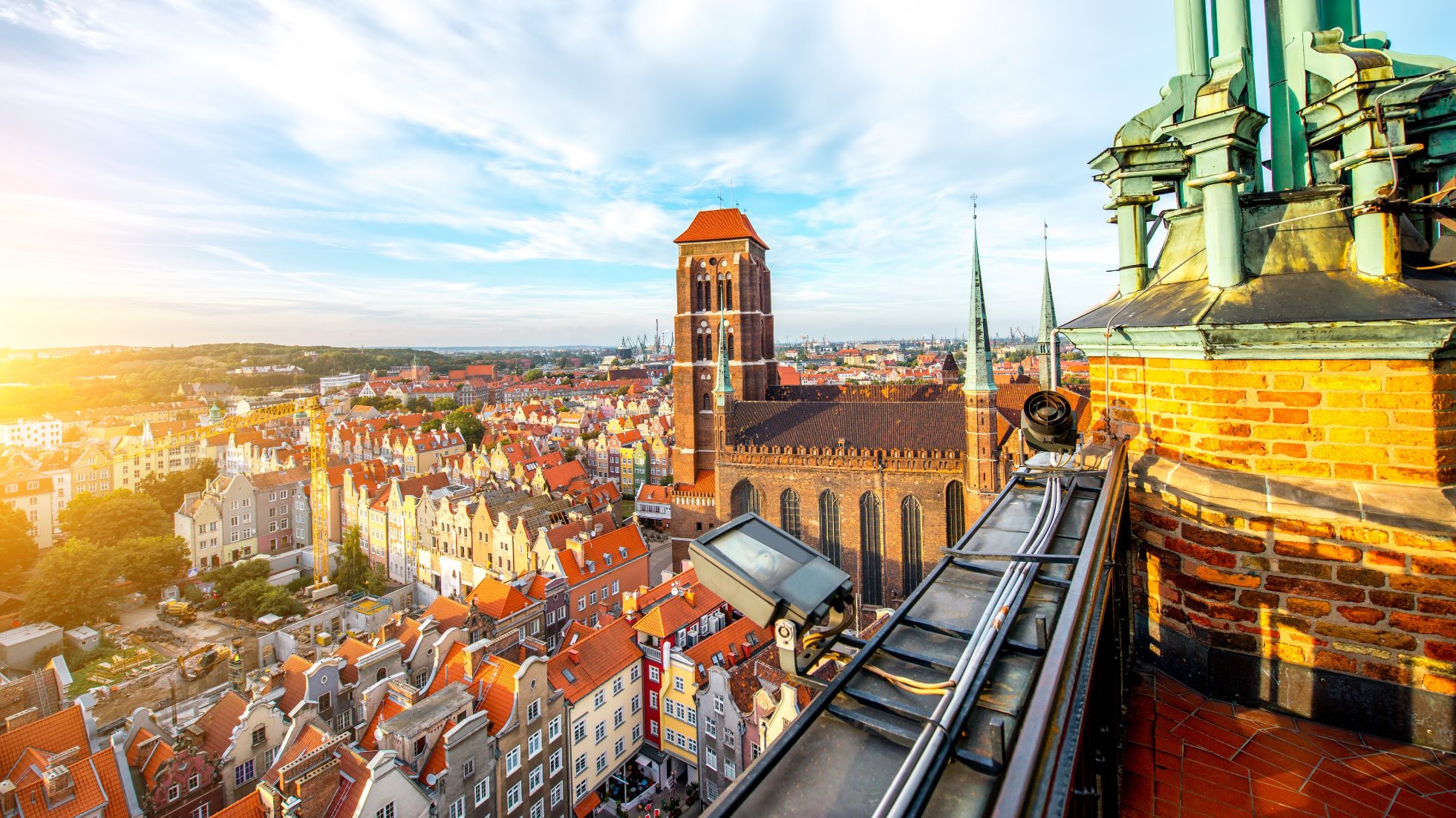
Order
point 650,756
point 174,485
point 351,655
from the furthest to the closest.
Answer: point 174,485
point 650,756
point 351,655

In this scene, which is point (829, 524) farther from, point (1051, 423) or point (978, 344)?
point (1051, 423)

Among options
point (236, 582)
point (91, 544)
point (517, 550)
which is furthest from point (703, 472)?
point (91, 544)

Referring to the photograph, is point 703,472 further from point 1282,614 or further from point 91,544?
point 91,544

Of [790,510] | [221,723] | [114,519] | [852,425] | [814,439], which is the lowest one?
[221,723]

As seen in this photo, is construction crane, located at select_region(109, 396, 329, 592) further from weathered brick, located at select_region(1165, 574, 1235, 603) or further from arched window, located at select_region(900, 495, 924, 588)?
weathered brick, located at select_region(1165, 574, 1235, 603)

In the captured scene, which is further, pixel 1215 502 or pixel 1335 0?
pixel 1335 0

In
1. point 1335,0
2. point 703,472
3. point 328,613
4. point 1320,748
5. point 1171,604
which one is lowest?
point 328,613

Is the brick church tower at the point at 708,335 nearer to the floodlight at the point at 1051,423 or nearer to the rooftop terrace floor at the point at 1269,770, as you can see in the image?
the floodlight at the point at 1051,423

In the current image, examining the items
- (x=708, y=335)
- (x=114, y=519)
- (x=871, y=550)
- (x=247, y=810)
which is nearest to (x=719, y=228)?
(x=708, y=335)
